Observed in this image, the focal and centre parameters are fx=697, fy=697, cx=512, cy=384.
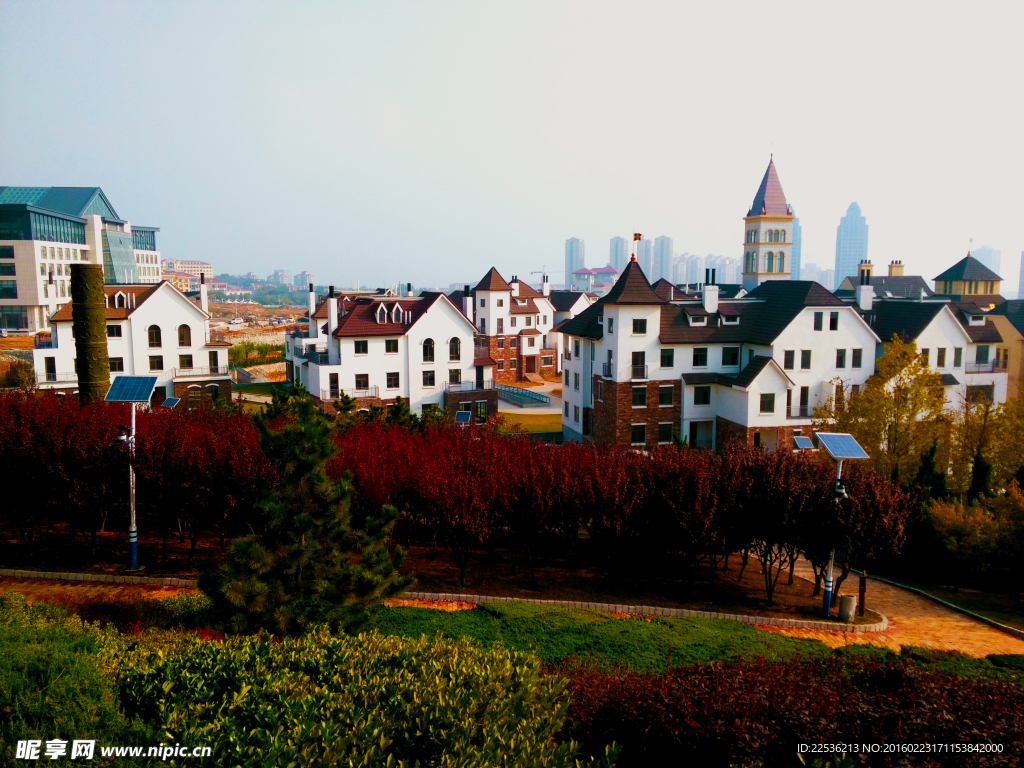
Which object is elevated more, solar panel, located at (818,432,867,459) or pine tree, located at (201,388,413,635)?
solar panel, located at (818,432,867,459)

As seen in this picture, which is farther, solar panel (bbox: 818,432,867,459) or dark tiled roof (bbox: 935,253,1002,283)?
dark tiled roof (bbox: 935,253,1002,283)

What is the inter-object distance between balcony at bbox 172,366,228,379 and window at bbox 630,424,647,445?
24139 millimetres

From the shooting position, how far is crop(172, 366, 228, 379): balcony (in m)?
39.7

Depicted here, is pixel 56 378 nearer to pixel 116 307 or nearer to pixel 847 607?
pixel 116 307

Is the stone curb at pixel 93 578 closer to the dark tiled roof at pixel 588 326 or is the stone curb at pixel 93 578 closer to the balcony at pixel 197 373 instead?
the balcony at pixel 197 373

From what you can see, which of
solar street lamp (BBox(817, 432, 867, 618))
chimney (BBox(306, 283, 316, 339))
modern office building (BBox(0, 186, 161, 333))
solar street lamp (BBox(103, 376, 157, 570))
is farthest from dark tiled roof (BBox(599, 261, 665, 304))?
modern office building (BBox(0, 186, 161, 333))

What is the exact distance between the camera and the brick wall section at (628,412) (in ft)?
113

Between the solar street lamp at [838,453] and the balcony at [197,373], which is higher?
the balcony at [197,373]

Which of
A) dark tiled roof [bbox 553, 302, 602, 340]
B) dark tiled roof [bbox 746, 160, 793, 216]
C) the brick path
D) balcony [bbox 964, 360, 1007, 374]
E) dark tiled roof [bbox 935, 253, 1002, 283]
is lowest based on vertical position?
the brick path

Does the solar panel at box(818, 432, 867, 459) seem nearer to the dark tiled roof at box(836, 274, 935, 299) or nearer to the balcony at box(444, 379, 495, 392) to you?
the balcony at box(444, 379, 495, 392)

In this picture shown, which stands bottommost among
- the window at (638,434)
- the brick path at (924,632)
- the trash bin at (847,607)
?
the brick path at (924,632)

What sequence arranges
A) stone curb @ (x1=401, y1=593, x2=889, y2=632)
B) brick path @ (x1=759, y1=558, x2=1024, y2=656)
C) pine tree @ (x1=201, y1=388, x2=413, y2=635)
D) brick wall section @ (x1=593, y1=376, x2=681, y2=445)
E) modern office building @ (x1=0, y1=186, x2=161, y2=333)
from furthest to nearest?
modern office building @ (x1=0, y1=186, x2=161, y2=333) < brick wall section @ (x1=593, y1=376, x2=681, y2=445) < stone curb @ (x1=401, y1=593, x2=889, y2=632) < brick path @ (x1=759, y1=558, x2=1024, y2=656) < pine tree @ (x1=201, y1=388, x2=413, y2=635)

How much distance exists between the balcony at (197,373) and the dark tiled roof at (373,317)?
810 cm

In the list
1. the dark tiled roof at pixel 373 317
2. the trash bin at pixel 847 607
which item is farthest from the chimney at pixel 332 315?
the trash bin at pixel 847 607
